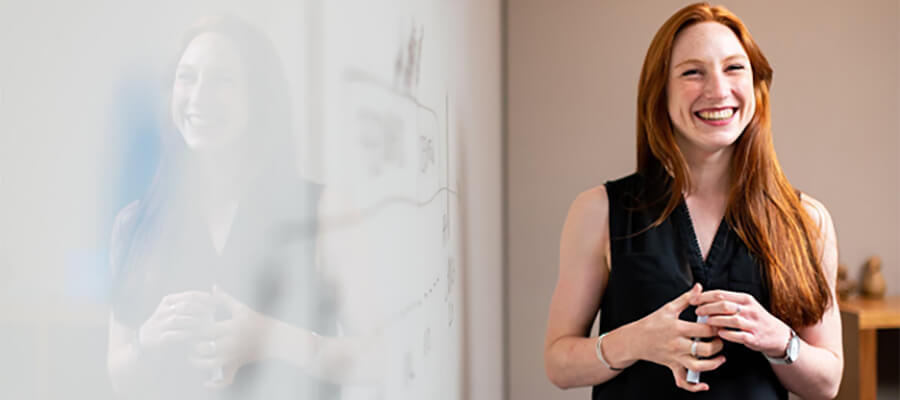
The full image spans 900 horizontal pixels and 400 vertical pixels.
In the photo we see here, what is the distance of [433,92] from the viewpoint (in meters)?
0.78

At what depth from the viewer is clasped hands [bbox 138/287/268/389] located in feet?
0.67

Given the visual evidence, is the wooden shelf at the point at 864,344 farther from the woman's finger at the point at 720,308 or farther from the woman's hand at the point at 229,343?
the woman's hand at the point at 229,343

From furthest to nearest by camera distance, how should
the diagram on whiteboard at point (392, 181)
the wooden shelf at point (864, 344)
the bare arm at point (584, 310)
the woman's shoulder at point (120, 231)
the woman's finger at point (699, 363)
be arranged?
the wooden shelf at point (864, 344) → the bare arm at point (584, 310) → the woman's finger at point (699, 363) → the diagram on whiteboard at point (392, 181) → the woman's shoulder at point (120, 231)

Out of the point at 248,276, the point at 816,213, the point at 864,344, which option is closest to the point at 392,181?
the point at 248,276

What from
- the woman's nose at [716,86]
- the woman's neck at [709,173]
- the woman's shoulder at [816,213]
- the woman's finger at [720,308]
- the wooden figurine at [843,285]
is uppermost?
the woman's nose at [716,86]

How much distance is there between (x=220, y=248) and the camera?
0.24 metres

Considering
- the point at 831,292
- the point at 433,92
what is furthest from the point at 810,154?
the point at 433,92

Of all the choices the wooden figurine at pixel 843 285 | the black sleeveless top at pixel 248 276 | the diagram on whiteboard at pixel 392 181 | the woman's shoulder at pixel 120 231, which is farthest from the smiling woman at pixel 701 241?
the wooden figurine at pixel 843 285

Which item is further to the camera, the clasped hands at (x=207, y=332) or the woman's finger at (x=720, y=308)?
the woman's finger at (x=720, y=308)

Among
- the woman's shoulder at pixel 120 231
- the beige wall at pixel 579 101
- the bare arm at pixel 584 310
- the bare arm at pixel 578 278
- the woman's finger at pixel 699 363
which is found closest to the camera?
Answer: the woman's shoulder at pixel 120 231

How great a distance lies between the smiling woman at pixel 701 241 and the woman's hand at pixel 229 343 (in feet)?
3.53

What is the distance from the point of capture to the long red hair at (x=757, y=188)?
A: 4.31 feet

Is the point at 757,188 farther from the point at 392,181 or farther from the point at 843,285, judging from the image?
the point at 843,285

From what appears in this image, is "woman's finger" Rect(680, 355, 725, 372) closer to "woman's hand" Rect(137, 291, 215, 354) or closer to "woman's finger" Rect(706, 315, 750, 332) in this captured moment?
"woman's finger" Rect(706, 315, 750, 332)
